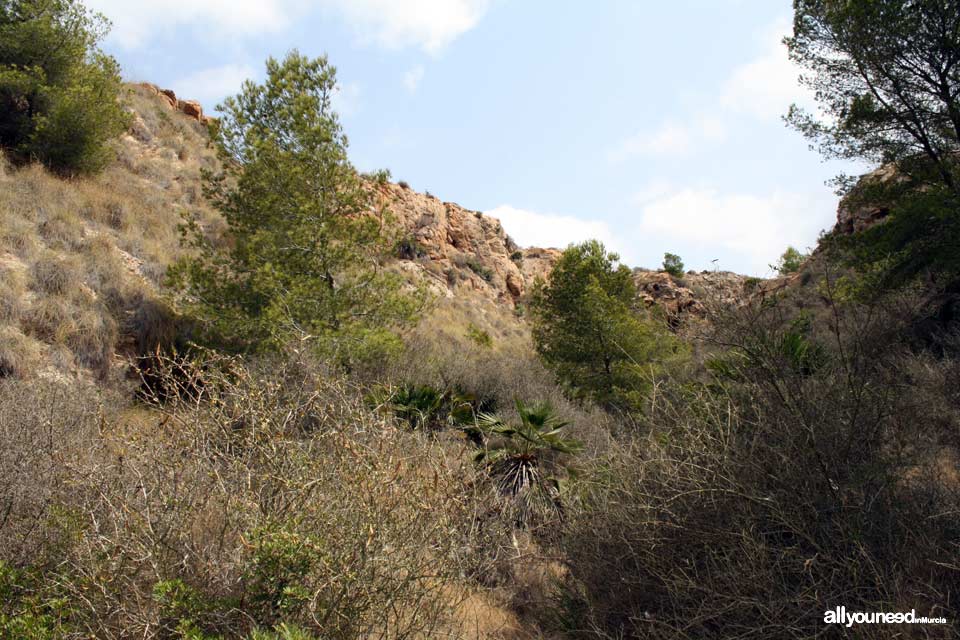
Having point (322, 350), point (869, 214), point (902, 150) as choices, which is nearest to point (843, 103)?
point (902, 150)

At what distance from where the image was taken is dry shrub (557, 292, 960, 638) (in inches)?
127

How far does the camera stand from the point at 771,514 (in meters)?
3.63

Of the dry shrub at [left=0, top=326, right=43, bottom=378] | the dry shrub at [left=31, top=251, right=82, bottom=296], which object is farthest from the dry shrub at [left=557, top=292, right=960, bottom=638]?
the dry shrub at [left=31, top=251, right=82, bottom=296]

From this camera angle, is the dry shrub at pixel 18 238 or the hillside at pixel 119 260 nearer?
the hillside at pixel 119 260

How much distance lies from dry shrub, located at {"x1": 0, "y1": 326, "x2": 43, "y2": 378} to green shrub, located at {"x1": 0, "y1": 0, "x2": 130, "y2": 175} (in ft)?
27.9

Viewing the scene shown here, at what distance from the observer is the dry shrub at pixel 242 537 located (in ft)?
10.7

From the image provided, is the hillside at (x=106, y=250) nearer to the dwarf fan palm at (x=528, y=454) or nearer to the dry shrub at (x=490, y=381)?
the dry shrub at (x=490, y=381)

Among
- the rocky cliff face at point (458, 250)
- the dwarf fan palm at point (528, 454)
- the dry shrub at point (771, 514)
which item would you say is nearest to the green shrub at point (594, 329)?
the dwarf fan palm at point (528, 454)

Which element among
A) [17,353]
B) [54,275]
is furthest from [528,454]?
[54,275]

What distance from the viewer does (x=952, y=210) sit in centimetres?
960

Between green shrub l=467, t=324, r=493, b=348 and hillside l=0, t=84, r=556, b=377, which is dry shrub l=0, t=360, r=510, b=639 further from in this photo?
green shrub l=467, t=324, r=493, b=348

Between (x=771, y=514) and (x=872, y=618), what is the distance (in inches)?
29.8

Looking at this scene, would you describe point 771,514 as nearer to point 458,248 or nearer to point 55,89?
point 55,89

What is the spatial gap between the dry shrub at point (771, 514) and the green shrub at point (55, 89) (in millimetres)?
17188
